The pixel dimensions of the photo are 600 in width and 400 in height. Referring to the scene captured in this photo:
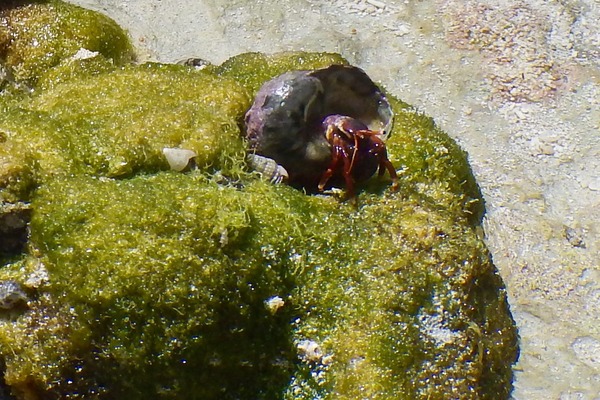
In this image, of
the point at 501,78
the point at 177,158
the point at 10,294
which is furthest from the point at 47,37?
the point at 501,78

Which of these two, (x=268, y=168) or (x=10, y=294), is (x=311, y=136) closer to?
(x=268, y=168)

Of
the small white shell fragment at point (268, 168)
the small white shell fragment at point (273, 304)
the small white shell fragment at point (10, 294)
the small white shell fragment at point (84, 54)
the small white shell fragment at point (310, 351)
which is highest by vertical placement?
the small white shell fragment at point (84, 54)

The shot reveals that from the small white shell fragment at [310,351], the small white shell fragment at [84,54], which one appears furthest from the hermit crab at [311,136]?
the small white shell fragment at [84,54]

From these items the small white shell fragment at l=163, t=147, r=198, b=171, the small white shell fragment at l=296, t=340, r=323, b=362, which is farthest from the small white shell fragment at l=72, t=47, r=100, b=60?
the small white shell fragment at l=296, t=340, r=323, b=362

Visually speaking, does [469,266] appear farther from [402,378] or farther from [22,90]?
[22,90]

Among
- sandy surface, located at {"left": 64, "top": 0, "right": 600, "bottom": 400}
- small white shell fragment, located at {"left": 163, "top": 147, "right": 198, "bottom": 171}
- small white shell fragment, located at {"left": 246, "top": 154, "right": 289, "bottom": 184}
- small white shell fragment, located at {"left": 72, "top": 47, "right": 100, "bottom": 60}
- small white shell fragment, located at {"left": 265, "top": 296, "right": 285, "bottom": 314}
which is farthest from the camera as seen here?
sandy surface, located at {"left": 64, "top": 0, "right": 600, "bottom": 400}

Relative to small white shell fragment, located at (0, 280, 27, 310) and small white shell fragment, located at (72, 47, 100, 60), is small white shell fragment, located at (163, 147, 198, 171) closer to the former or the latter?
small white shell fragment, located at (0, 280, 27, 310)

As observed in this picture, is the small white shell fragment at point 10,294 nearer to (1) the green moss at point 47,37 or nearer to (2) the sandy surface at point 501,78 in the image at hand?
(1) the green moss at point 47,37
